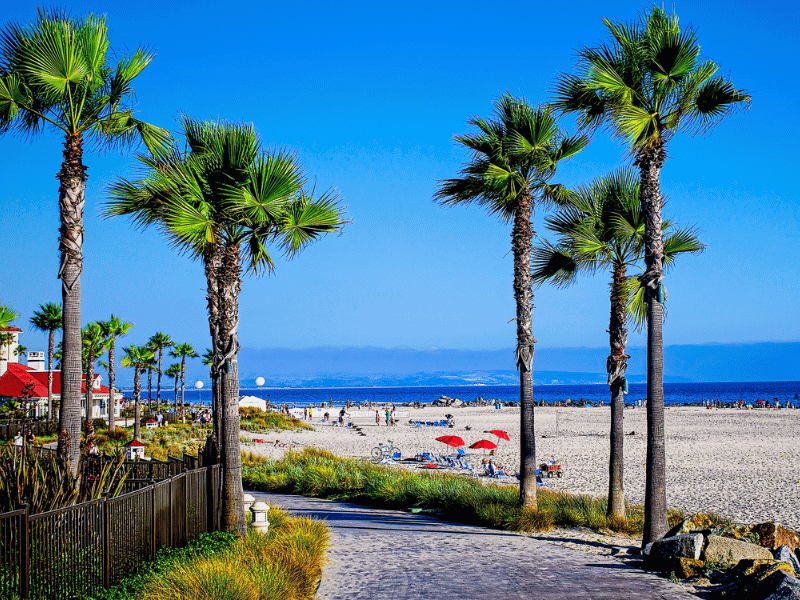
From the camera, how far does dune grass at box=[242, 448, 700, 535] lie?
13570mm

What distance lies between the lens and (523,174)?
48.4 feet

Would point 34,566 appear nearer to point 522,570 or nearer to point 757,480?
point 522,570

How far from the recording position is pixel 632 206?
14062 millimetres

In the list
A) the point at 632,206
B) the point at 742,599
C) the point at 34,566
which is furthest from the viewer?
the point at 632,206

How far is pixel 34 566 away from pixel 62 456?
16.8ft

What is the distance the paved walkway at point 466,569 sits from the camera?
868 centimetres

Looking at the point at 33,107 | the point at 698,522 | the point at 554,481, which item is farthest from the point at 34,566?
the point at 554,481

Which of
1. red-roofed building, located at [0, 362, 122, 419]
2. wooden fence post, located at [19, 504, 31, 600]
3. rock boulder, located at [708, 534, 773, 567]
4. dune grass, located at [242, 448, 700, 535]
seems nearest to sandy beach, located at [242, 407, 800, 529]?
dune grass, located at [242, 448, 700, 535]

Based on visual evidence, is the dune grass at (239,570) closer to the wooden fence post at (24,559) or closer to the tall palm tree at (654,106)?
the wooden fence post at (24,559)

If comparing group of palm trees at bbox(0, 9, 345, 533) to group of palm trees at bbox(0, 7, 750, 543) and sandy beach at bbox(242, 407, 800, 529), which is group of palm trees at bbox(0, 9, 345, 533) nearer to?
group of palm trees at bbox(0, 7, 750, 543)

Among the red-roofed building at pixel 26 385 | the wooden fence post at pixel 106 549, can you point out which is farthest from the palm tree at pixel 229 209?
the red-roofed building at pixel 26 385

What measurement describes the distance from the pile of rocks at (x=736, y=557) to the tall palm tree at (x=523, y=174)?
3.97 m

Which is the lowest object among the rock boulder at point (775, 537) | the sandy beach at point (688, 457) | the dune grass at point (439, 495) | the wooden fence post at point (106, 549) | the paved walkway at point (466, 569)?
the sandy beach at point (688, 457)

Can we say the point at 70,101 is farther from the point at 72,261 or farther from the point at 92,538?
the point at 92,538
